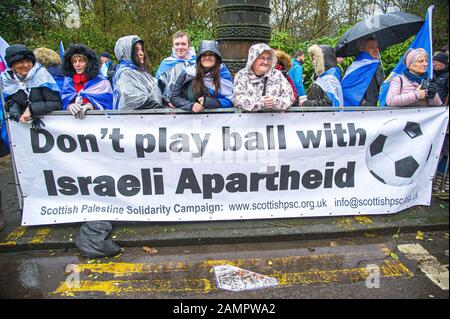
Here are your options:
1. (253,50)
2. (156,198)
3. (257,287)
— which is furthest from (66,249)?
(253,50)

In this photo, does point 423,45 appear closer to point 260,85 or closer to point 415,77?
point 415,77

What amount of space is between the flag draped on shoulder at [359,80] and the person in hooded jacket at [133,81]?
2422mm

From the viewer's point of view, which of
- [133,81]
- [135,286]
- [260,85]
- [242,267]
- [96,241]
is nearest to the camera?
[135,286]

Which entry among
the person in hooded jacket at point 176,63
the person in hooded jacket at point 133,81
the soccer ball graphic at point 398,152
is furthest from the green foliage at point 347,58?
the person in hooded jacket at point 133,81

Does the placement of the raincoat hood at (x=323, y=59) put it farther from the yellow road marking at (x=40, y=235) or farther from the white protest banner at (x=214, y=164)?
the yellow road marking at (x=40, y=235)

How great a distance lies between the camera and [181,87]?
4039mm

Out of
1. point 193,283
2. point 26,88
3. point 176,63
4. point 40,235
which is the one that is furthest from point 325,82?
point 40,235

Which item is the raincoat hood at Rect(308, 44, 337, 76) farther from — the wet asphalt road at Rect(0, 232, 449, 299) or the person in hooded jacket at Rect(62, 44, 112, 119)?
the person in hooded jacket at Rect(62, 44, 112, 119)

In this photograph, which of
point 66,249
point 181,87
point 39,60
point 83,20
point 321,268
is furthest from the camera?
point 83,20

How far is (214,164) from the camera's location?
3.97 metres

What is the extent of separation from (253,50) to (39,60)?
3105mm

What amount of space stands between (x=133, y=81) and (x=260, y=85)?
1421 millimetres

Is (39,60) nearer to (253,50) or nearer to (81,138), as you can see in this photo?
(81,138)

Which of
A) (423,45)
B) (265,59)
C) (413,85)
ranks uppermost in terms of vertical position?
(423,45)
